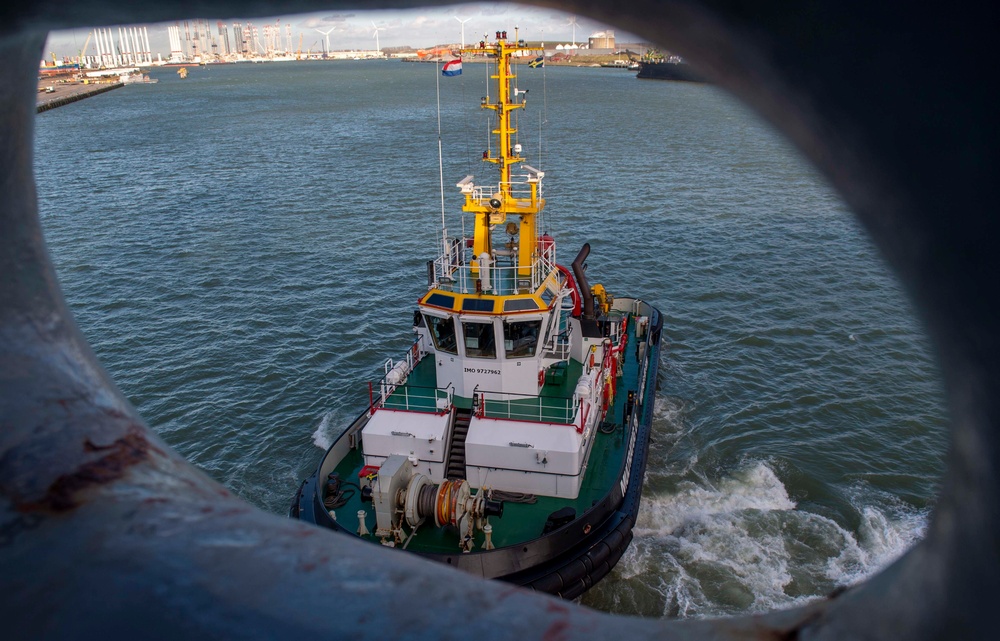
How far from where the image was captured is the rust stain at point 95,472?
122 centimetres

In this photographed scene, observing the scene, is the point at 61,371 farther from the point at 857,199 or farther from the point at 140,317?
the point at 140,317

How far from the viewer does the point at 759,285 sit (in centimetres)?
2577

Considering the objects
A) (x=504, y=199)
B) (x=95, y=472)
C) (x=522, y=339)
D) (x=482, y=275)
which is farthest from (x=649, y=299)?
(x=95, y=472)

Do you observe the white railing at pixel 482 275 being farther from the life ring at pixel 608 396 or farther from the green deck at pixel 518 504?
the life ring at pixel 608 396

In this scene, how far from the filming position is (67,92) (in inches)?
3932

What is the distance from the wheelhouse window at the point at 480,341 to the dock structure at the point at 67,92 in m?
82.6

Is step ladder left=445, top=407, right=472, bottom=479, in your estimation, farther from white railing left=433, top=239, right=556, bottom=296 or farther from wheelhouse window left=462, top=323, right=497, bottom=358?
white railing left=433, top=239, right=556, bottom=296

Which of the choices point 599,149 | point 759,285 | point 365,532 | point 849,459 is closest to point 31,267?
point 365,532

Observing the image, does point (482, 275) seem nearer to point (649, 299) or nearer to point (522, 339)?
point (522, 339)

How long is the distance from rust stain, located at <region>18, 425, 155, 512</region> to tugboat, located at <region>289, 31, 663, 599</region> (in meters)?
9.34

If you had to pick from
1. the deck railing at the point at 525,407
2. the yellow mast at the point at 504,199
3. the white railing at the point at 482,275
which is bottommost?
the deck railing at the point at 525,407

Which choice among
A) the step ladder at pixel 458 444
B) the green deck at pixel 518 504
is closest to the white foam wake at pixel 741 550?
the green deck at pixel 518 504

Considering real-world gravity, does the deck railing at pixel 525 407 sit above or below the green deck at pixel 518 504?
above

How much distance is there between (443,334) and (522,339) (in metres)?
1.50
